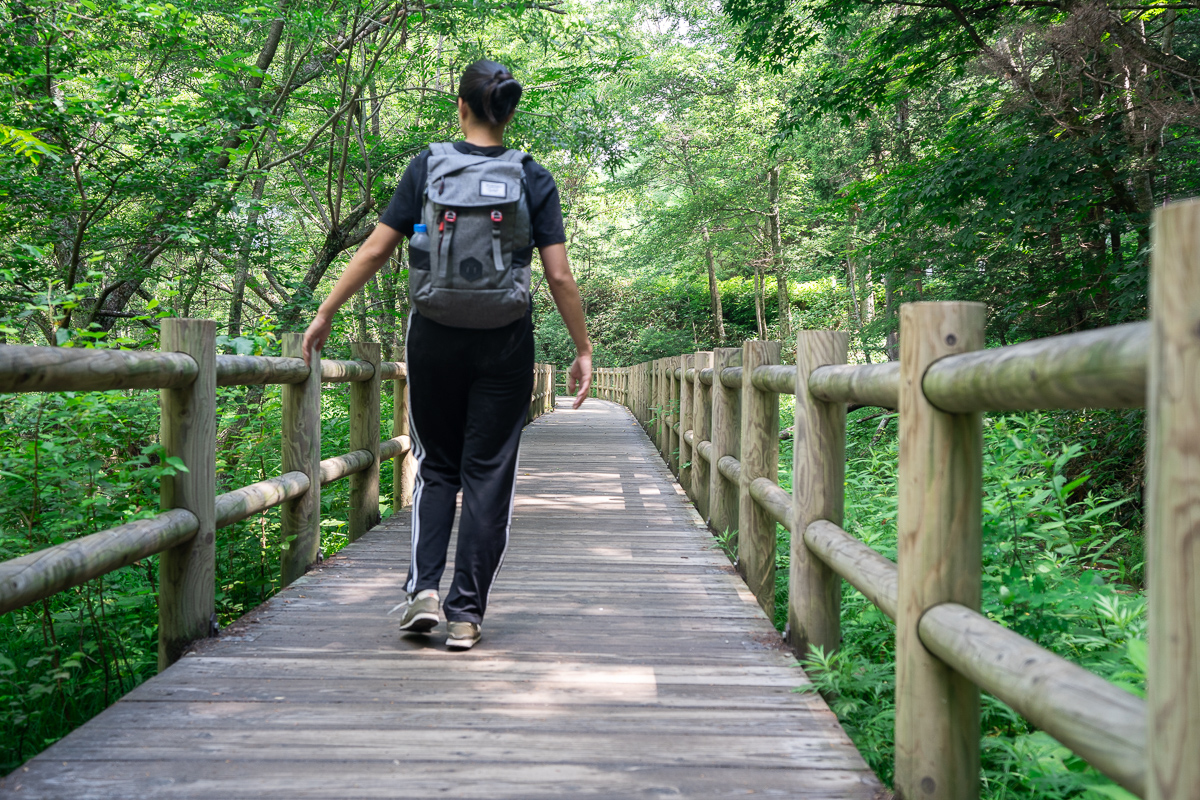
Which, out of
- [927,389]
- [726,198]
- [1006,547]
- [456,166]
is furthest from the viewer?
[726,198]

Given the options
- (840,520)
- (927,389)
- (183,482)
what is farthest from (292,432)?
(927,389)

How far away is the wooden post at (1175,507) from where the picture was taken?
1.01 metres

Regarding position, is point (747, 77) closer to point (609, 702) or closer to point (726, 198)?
point (726, 198)

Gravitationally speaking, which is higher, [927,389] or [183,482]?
[927,389]

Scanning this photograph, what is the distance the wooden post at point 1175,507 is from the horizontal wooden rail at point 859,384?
101 cm

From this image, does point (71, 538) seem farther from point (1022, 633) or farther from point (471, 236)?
point (1022, 633)

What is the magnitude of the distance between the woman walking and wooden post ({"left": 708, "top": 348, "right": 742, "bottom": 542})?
1840 mm

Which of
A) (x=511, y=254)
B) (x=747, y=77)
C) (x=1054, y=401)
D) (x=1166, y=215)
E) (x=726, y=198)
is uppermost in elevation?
(x=747, y=77)

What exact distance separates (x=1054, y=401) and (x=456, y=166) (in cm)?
190

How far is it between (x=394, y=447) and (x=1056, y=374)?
467cm

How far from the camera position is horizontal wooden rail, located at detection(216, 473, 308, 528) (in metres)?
3.18

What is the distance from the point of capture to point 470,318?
108 inches

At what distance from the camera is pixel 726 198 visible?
23.6 m

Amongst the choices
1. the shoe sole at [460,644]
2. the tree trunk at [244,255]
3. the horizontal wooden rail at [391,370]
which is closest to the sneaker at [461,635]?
the shoe sole at [460,644]
